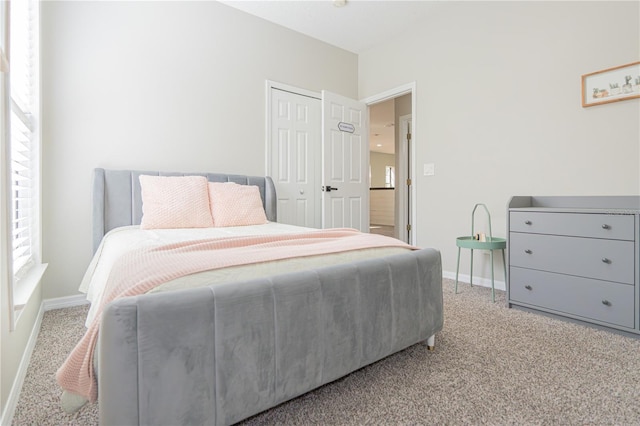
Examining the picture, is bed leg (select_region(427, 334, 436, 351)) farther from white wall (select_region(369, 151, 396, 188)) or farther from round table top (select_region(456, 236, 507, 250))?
white wall (select_region(369, 151, 396, 188))

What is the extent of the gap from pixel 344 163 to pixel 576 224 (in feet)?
8.05

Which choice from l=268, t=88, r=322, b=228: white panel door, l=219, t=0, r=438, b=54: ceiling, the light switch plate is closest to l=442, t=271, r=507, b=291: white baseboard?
the light switch plate

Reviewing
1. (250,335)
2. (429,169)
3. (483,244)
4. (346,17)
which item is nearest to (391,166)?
(429,169)

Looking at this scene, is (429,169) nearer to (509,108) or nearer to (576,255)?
(509,108)

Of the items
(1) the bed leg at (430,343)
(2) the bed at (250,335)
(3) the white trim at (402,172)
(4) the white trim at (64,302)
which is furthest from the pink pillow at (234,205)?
(3) the white trim at (402,172)

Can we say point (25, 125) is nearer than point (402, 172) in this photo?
Yes

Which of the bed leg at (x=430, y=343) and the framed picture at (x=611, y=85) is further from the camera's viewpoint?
the framed picture at (x=611, y=85)

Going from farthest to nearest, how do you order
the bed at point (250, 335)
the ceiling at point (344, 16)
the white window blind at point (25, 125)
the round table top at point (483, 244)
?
1. the ceiling at point (344, 16)
2. the round table top at point (483, 244)
3. the white window blind at point (25, 125)
4. the bed at point (250, 335)

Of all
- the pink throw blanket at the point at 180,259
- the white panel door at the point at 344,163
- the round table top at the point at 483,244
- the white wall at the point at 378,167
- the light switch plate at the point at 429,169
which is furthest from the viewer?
the white wall at the point at 378,167

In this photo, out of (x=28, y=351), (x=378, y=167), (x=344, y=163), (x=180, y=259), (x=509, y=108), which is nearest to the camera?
(x=180, y=259)

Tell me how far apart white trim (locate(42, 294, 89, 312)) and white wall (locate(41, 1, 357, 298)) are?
45mm

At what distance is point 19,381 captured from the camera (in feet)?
4.63

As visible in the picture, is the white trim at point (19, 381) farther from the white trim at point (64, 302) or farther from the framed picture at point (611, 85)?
the framed picture at point (611, 85)

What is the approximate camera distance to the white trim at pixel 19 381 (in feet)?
3.87
